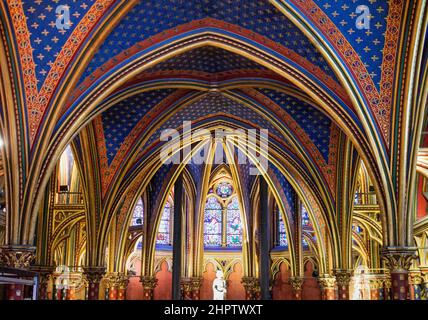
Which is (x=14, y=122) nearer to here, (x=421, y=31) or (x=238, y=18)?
(x=238, y=18)

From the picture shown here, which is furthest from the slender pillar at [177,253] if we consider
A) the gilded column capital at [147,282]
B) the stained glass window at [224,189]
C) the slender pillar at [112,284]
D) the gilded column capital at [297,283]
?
the stained glass window at [224,189]

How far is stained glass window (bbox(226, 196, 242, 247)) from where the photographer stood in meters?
31.6

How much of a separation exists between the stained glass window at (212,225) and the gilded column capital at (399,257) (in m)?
18.0

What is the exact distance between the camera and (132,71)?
1526 cm

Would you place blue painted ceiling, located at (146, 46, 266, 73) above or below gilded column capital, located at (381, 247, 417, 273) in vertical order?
above

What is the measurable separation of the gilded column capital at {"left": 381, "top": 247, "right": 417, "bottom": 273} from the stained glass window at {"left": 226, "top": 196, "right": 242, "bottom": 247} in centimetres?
1766

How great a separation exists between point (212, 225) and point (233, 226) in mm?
1057

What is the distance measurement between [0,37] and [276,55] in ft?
20.8

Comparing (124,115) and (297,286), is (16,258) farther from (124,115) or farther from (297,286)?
(297,286)

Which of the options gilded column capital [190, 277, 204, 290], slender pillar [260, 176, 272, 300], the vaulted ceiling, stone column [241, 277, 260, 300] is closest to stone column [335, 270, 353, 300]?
slender pillar [260, 176, 272, 300]

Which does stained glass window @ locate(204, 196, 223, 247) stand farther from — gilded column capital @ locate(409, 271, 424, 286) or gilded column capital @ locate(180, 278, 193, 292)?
gilded column capital @ locate(409, 271, 424, 286)

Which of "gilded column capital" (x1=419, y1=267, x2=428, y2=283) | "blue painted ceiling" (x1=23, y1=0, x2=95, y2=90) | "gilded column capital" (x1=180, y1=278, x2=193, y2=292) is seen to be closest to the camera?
"blue painted ceiling" (x1=23, y1=0, x2=95, y2=90)

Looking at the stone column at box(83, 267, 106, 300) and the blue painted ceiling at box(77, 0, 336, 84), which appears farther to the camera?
the stone column at box(83, 267, 106, 300)
